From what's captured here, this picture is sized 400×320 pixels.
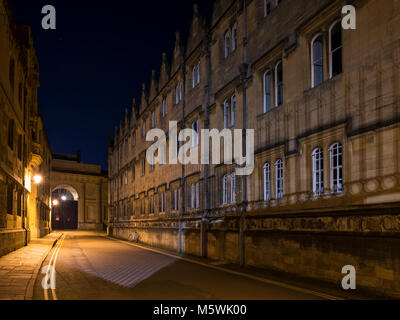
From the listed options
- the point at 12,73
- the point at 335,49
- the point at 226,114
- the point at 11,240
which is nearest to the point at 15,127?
the point at 12,73

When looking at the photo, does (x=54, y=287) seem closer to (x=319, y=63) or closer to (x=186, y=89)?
(x=319, y=63)

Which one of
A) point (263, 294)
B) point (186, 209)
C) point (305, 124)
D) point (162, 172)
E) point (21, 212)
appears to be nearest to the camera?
point (263, 294)

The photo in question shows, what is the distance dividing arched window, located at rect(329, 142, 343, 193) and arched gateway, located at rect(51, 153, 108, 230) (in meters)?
55.7

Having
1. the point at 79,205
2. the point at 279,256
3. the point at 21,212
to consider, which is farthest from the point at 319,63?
the point at 79,205

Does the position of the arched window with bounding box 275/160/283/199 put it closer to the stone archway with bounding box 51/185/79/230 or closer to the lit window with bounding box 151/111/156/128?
the lit window with bounding box 151/111/156/128

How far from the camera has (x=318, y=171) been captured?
12133mm

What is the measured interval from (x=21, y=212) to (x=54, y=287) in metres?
12.6

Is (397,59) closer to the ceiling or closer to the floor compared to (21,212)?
closer to the ceiling

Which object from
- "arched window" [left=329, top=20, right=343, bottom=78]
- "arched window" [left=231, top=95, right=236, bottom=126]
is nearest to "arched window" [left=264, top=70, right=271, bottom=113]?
"arched window" [left=231, top=95, right=236, bottom=126]

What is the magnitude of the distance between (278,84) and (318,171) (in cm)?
403

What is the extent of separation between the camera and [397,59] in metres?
9.27

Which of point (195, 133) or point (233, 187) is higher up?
point (195, 133)

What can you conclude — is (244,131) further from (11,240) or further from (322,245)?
(11,240)

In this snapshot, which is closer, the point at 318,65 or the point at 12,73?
the point at 318,65
